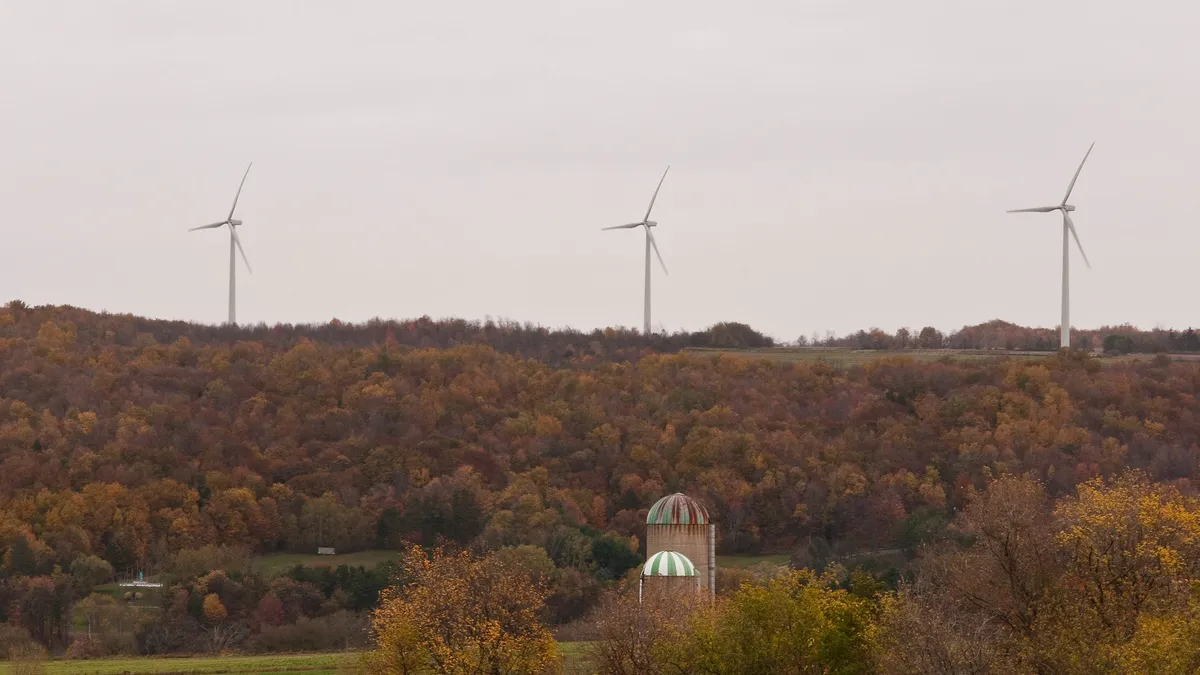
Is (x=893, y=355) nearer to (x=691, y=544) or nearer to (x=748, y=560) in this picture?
(x=748, y=560)

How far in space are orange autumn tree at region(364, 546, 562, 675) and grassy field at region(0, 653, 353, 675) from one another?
18.0 metres

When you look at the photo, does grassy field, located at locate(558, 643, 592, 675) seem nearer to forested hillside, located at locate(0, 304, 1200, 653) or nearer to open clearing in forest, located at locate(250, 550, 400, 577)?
forested hillside, located at locate(0, 304, 1200, 653)

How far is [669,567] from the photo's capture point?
7631 cm

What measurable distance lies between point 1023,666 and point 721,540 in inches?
3512

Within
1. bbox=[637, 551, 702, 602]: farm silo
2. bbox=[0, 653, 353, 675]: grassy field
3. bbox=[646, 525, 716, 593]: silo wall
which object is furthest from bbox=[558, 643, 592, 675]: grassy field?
bbox=[0, 653, 353, 675]: grassy field

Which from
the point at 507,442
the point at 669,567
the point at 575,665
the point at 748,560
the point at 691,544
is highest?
the point at 507,442

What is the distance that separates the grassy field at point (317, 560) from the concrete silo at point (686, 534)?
50.1 meters

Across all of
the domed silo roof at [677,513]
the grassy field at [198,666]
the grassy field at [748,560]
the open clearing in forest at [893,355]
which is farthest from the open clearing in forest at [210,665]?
the open clearing in forest at [893,355]

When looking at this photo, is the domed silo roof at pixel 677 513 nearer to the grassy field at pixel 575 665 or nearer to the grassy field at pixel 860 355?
the grassy field at pixel 575 665

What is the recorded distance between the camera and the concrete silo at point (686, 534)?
80.2 m

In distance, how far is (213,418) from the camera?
531 feet

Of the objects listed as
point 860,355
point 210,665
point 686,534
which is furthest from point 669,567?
point 860,355

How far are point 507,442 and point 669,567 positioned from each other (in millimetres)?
87562

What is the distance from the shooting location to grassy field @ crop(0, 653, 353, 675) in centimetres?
8394
